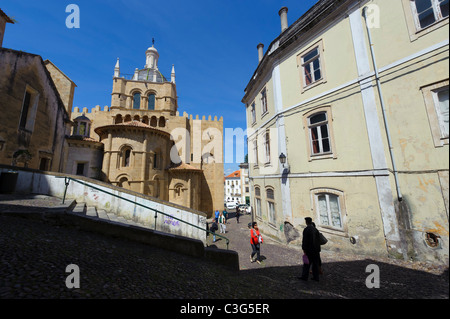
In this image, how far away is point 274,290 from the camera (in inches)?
183

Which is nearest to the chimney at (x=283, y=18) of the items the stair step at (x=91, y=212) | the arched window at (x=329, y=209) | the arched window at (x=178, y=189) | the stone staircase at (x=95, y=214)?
the arched window at (x=329, y=209)

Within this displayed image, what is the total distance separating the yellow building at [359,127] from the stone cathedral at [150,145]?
47.2 ft

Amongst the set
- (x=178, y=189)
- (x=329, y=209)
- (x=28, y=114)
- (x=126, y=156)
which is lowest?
(x=329, y=209)

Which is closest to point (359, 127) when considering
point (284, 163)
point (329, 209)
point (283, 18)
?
point (329, 209)

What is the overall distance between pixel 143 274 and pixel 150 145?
63.4 ft

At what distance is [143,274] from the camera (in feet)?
13.7

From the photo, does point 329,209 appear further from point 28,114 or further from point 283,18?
point 28,114

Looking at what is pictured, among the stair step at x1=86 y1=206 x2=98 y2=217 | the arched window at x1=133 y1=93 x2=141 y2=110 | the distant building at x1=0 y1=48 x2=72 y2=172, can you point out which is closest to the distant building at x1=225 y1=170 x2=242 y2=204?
the arched window at x1=133 y1=93 x2=141 y2=110

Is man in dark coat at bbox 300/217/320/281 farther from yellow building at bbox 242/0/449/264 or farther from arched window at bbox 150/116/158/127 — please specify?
arched window at bbox 150/116/158/127

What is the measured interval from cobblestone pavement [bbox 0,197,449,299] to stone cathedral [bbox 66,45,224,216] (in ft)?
52.1

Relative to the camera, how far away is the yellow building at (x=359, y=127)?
364 cm

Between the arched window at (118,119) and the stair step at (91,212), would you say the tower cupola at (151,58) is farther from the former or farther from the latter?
the stair step at (91,212)
